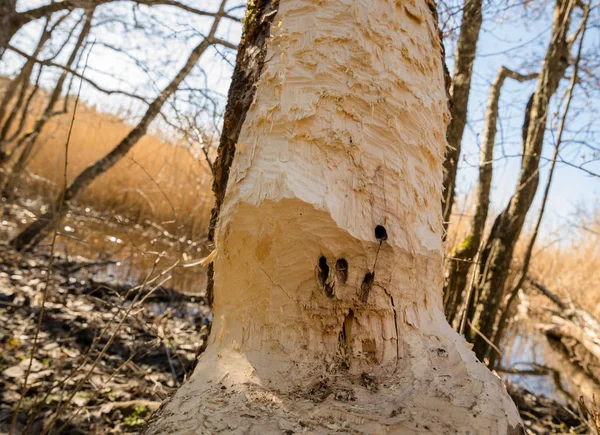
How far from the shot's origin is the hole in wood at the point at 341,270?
89 cm

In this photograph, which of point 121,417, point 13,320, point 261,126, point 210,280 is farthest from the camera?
point 13,320

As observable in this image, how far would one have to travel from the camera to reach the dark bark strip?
1063 mm

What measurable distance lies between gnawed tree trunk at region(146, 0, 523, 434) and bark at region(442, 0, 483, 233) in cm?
146

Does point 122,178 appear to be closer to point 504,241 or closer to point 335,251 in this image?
point 504,241

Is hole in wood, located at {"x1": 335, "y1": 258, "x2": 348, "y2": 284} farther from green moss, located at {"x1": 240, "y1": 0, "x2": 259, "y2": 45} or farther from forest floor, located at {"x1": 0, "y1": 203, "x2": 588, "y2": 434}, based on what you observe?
green moss, located at {"x1": 240, "y1": 0, "x2": 259, "y2": 45}

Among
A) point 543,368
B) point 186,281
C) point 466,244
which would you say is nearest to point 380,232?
point 466,244

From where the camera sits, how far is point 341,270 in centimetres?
89

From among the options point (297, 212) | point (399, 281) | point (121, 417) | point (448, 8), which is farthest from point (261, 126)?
point (448, 8)

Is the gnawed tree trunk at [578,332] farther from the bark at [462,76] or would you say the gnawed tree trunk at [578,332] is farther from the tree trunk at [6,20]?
the tree trunk at [6,20]

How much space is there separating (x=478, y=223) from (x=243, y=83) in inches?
89.2

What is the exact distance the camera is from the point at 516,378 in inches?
149

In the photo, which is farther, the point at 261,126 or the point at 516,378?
the point at 516,378

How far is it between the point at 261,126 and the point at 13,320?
251cm

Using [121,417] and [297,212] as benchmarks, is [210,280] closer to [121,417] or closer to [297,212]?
[297,212]
